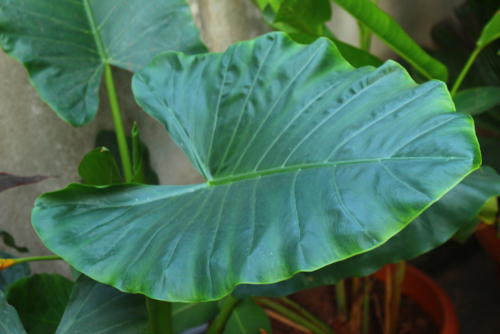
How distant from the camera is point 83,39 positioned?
34.9 inches

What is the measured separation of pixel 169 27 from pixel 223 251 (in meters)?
0.68

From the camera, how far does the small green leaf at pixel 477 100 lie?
0.86m

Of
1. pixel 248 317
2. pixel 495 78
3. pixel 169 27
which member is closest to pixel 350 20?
pixel 495 78

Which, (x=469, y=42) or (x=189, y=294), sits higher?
(x=189, y=294)

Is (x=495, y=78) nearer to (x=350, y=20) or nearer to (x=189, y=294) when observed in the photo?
(x=350, y=20)

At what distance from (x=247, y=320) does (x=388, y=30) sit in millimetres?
709

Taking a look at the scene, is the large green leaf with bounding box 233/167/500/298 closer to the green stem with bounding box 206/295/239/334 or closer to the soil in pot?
the green stem with bounding box 206/295/239/334

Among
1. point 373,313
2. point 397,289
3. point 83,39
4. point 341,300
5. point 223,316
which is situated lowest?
point 373,313

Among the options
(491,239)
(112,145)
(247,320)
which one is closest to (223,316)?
(247,320)

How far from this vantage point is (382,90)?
19.3 inches

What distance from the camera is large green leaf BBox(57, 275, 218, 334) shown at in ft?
1.86

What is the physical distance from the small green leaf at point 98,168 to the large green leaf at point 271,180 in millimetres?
56

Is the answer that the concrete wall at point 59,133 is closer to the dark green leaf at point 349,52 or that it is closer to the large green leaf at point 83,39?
the large green leaf at point 83,39

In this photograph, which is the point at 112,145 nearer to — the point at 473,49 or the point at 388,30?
the point at 388,30
